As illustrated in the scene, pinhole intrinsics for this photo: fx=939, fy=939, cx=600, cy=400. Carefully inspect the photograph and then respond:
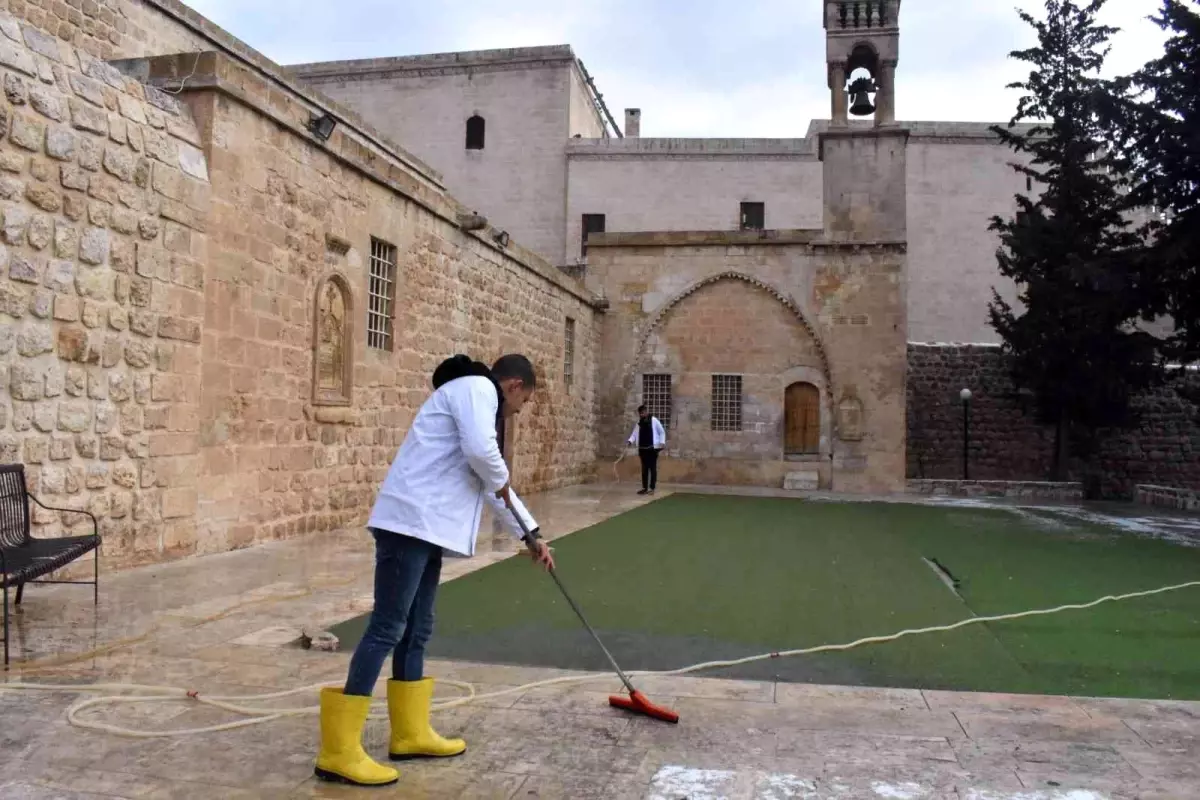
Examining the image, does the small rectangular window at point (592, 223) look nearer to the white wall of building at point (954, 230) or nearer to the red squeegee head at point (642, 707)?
the white wall of building at point (954, 230)

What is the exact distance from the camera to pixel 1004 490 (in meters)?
18.2

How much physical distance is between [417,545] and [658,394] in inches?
675

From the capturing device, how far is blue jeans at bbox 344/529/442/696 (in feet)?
9.70

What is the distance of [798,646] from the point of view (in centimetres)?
511

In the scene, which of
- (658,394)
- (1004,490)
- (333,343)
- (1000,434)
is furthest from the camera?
(1000,434)

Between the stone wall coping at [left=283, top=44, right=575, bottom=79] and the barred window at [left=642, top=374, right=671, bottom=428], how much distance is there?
1106cm

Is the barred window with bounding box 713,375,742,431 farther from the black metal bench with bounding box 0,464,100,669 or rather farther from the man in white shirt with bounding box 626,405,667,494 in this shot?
the black metal bench with bounding box 0,464,100,669

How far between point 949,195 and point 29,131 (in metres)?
26.6

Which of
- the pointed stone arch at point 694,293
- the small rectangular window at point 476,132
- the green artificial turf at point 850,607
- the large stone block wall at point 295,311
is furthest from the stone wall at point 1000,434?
the large stone block wall at point 295,311

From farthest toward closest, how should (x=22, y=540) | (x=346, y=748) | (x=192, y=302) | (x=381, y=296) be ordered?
(x=381, y=296), (x=192, y=302), (x=22, y=540), (x=346, y=748)

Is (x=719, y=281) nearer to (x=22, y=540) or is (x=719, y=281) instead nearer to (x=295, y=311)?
(x=295, y=311)

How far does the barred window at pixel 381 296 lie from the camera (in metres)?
10.6

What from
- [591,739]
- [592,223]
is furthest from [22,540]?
[592,223]

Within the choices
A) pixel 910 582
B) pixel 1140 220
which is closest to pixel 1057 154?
pixel 1140 220
